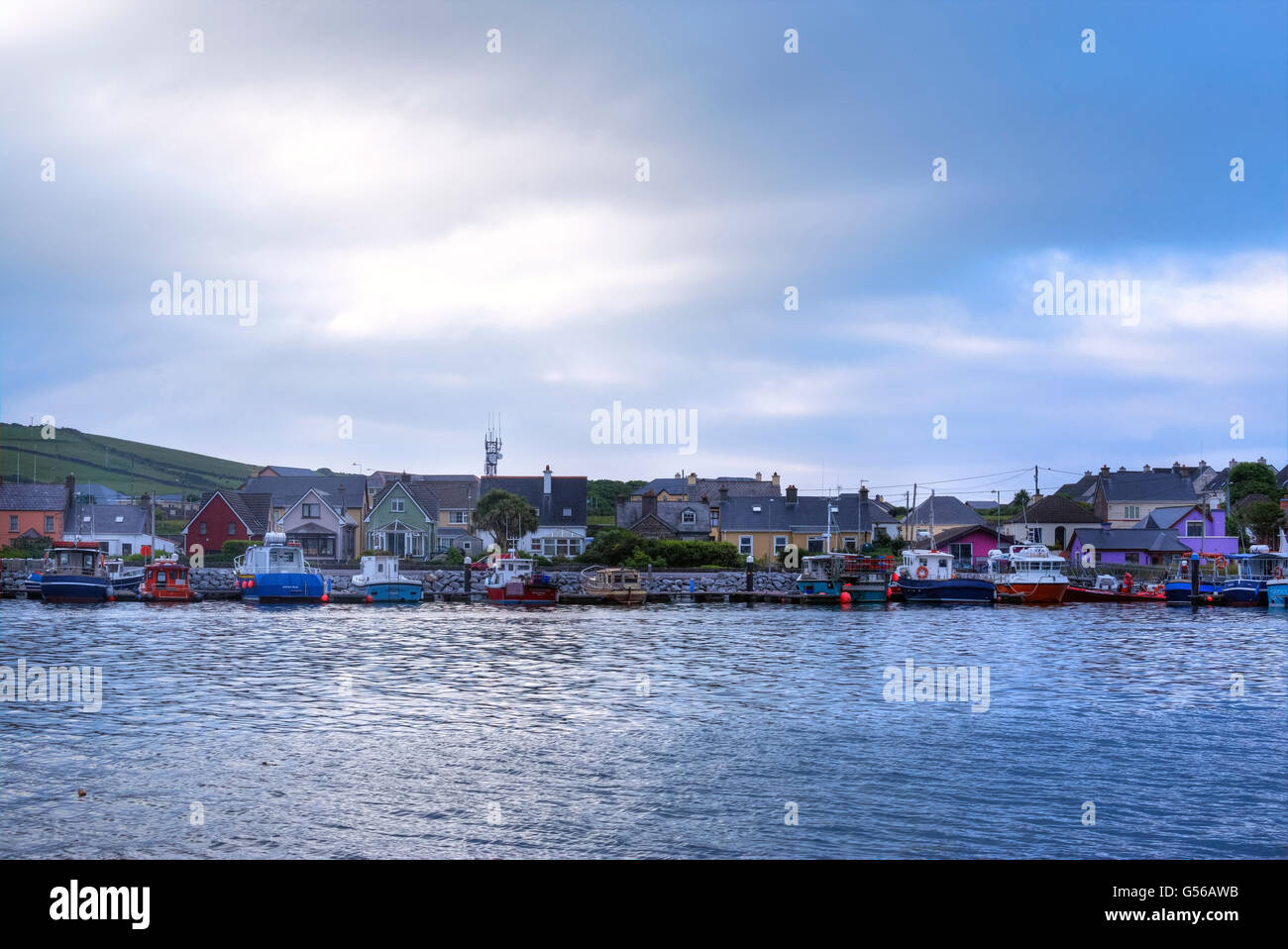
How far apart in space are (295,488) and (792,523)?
51182 mm

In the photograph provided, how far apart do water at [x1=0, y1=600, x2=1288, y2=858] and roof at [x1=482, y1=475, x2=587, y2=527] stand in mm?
58989

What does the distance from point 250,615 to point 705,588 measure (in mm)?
33818

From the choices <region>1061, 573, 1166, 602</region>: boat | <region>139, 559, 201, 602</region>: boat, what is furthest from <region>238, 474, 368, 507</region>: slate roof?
<region>1061, 573, 1166, 602</region>: boat

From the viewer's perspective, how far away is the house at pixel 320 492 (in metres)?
103

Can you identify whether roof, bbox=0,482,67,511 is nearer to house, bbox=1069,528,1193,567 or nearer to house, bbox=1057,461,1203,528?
house, bbox=1069,528,1193,567

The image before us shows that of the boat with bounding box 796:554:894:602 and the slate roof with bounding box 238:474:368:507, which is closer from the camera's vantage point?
the boat with bounding box 796:554:894:602

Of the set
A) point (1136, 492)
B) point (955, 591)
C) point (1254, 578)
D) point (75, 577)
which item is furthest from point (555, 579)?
point (1136, 492)

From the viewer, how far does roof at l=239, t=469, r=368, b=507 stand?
103500mm

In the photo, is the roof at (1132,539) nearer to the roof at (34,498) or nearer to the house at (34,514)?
the house at (34,514)

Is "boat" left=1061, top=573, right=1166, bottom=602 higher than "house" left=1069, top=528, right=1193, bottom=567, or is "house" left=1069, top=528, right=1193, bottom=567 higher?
"house" left=1069, top=528, right=1193, bottom=567

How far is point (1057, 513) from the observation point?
396 ft
